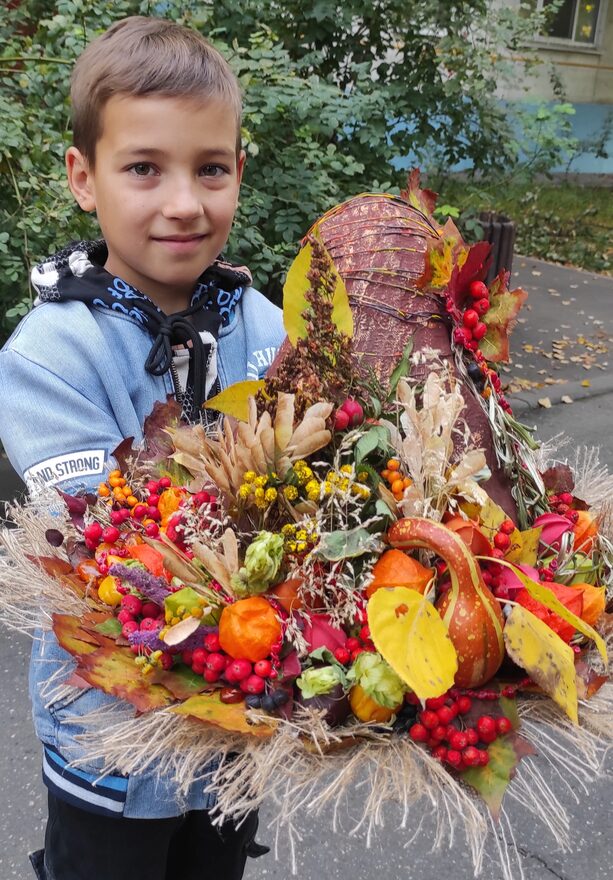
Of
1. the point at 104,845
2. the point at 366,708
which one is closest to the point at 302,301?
the point at 366,708

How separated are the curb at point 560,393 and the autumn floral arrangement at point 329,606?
14.6 feet

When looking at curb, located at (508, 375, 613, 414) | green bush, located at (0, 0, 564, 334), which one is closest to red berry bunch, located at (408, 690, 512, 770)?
green bush, located at (0, 0, 564, 334)

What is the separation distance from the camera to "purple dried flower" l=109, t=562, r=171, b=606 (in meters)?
0.93

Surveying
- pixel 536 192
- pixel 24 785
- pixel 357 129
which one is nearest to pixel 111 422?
pixel 24 785

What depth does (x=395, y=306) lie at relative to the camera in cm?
112

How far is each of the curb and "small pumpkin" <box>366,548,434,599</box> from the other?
4.49 m

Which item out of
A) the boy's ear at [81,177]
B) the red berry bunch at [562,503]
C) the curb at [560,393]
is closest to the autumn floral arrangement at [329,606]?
the red berry bunch at [562,503]

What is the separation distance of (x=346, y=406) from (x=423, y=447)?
109 millimetres

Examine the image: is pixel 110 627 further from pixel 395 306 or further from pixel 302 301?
pixel 395 306

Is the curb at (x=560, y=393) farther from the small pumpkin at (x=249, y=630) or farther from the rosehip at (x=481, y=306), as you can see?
the small pumpkin at (x=249, y=630)

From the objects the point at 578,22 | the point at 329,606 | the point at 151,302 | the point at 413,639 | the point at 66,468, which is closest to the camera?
the point at 413,639

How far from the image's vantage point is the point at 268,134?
12.8 feet

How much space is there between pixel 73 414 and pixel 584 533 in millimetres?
801

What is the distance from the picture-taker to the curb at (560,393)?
5.38 meters
